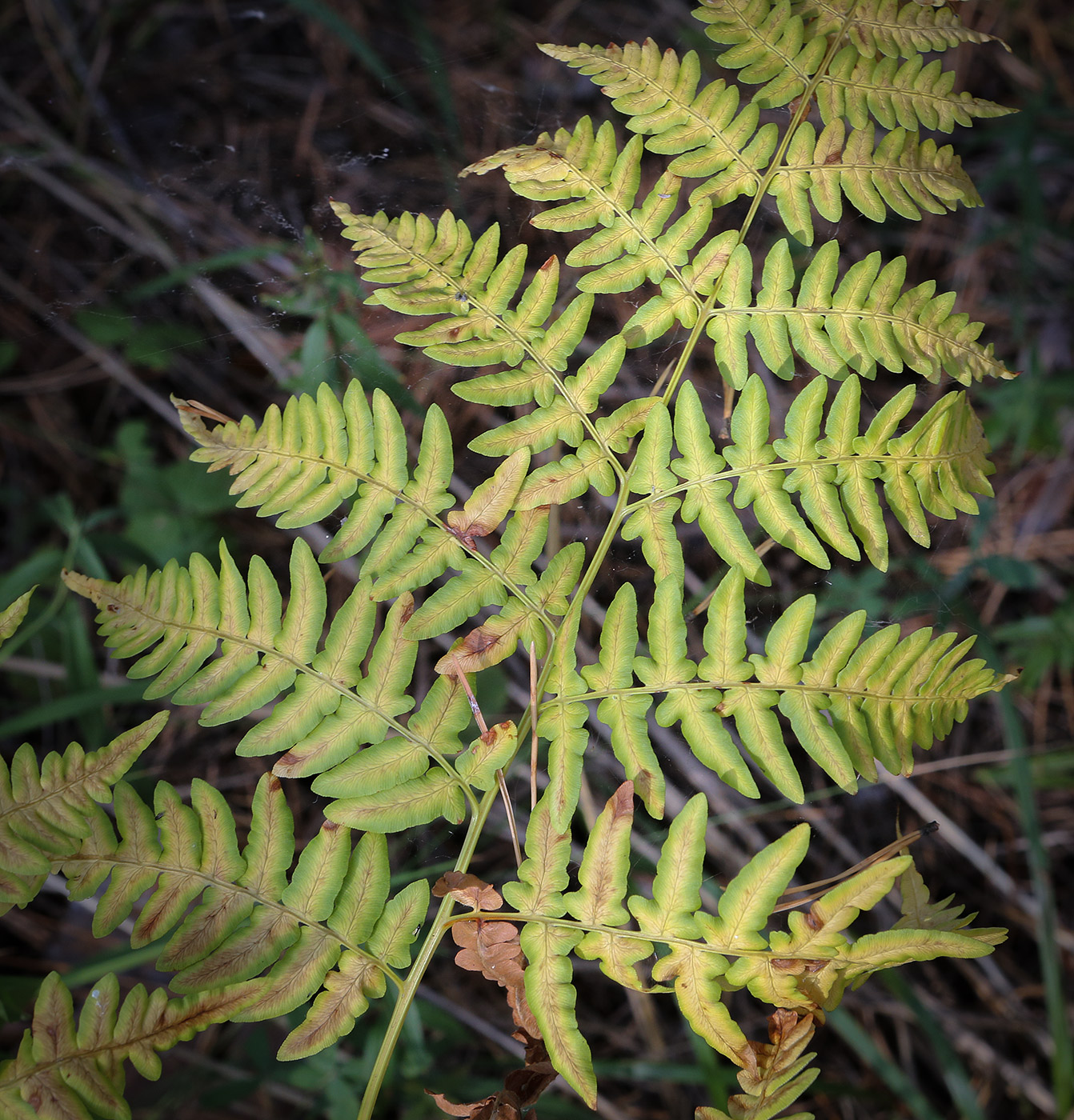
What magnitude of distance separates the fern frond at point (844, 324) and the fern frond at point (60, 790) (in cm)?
118

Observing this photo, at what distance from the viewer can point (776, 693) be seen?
4.37 feet

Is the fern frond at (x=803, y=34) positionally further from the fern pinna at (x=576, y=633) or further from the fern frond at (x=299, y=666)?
the fern frond at (x=299, y=666)

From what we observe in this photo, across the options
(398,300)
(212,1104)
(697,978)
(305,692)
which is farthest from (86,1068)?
(398,300)

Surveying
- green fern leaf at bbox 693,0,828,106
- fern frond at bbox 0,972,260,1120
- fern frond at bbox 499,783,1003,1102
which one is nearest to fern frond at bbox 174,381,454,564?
fern frond at bbox 499,783,1003,1102

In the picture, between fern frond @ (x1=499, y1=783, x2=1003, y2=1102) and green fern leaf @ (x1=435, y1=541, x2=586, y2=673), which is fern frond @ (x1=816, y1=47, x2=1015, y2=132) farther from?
fern frond @ (x1=499, y1=783, x2=1003, y2=1102)

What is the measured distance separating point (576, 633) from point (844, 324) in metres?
0.72

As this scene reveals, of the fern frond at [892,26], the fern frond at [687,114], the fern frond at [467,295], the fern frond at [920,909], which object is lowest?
the fern frond at [920,909]

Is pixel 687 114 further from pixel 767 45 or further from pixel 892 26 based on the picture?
pixel 892 26

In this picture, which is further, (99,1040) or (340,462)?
(340,462)

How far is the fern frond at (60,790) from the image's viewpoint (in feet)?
4.24

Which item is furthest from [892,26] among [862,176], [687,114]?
[687,114]

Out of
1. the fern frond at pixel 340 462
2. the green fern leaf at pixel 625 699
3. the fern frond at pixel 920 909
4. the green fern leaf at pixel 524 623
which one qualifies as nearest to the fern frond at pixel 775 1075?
the fern frond at pixel 920 909

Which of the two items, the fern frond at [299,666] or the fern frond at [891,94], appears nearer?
the fern frond at [299,666]

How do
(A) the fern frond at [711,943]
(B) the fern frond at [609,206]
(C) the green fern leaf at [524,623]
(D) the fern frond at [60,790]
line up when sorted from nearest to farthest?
(A) the fern frond at [711,943], (D) the fern frond at [60,790], (C) the green fern leaf at [524,623], (B) the fern frond at [609,206]
